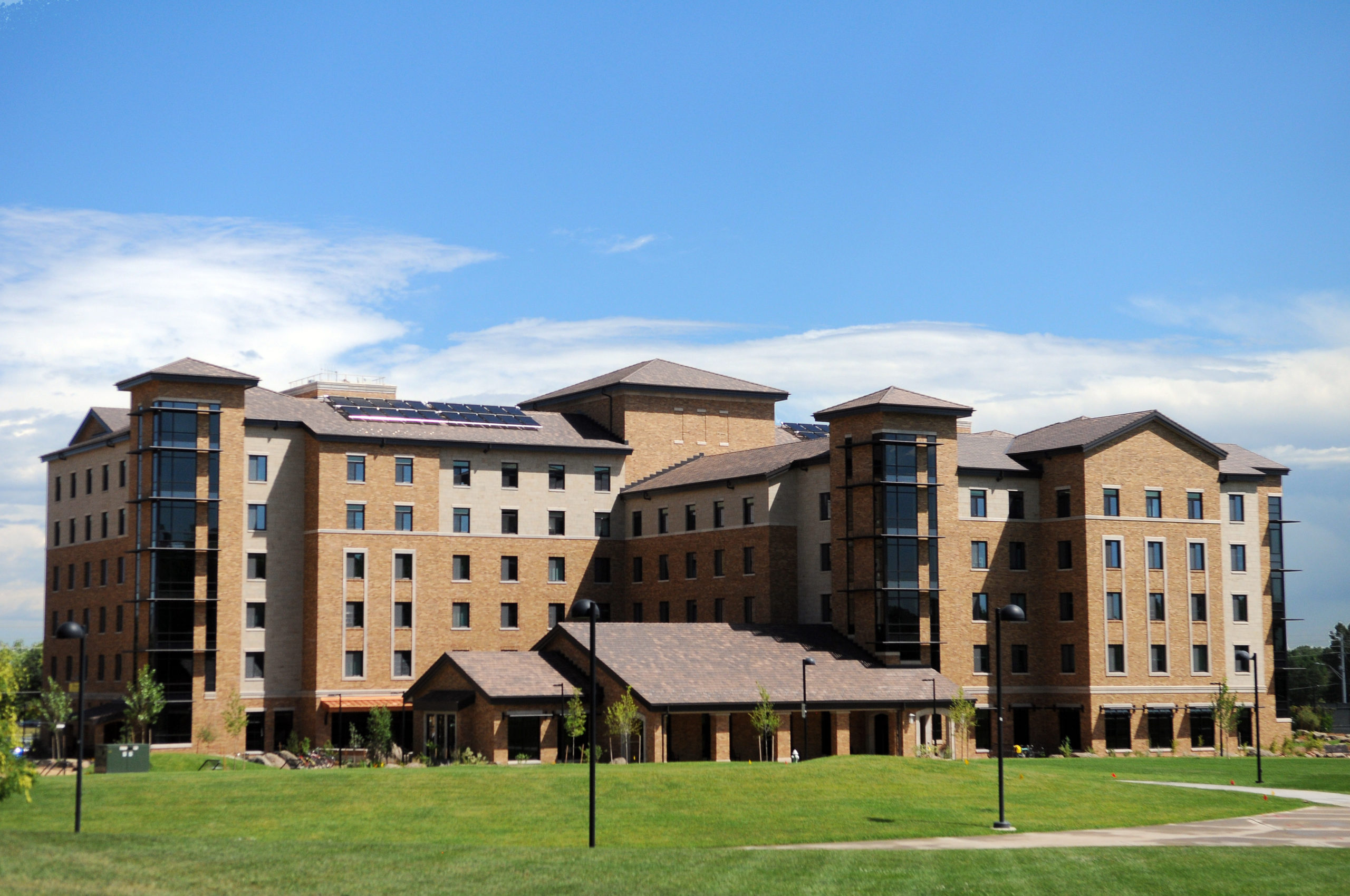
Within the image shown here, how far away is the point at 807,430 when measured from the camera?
334 feet

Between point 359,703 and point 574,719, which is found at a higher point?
point 359,703

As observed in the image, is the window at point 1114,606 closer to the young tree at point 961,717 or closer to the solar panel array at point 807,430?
the young tree at point 961,717

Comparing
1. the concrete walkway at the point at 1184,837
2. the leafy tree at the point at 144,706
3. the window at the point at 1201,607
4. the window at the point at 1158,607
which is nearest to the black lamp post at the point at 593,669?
the concrete walkway at the point at 1184,837

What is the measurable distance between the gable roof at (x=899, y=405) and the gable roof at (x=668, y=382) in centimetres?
1633

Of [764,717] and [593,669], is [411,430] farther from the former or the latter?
[593,669]

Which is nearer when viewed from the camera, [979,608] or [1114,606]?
[979,608]

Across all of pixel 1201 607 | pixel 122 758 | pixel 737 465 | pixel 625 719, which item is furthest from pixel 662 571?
pixel 122 758

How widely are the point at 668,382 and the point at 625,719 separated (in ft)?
101

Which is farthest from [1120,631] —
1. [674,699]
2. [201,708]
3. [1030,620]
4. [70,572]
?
[70,572]

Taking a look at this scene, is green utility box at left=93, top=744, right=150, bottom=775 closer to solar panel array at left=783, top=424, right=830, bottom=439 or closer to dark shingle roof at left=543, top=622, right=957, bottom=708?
dark shingle roof at left=543, top=622, right=957, bottom=708

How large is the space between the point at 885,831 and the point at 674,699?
84.5 ft

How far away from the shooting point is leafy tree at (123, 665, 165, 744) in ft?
240

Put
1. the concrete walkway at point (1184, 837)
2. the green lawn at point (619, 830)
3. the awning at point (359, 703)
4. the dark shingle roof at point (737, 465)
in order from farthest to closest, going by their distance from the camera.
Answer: the dark shingle roof at point (737, 465), the awning at point (359, 703), the concrete walkway at point (1184, 837), the green lawn at point (619, 830)

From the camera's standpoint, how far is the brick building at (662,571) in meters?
74.1
